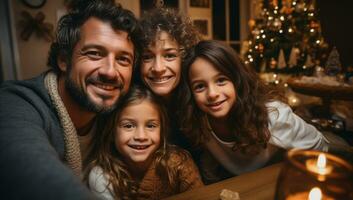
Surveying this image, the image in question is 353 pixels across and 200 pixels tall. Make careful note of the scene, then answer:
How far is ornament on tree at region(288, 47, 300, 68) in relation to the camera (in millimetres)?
4746

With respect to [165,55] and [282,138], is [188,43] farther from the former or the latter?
[282,138]

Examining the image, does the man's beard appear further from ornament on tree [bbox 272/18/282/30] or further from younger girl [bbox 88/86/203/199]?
ornament on tree [bbox 272/18/282/30]

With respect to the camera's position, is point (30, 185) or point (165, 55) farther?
point (165, 55)

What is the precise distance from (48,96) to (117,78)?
295mm

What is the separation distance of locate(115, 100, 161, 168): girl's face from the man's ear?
0.36 meters

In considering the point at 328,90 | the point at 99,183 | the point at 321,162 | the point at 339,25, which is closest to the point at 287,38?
the point at 328,90

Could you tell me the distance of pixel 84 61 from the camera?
53.1 inches

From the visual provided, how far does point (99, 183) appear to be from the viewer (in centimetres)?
131

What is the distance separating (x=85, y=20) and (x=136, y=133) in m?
0.59

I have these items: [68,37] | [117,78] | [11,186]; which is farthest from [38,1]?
[11,186]

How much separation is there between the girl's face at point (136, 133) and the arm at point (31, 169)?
685mm

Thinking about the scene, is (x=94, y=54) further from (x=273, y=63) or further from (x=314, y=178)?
(x=273, y=63)

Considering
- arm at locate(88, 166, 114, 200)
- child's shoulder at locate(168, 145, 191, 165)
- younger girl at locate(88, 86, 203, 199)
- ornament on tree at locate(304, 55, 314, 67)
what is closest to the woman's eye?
younger girl at locate(88, 86, 203, 199)

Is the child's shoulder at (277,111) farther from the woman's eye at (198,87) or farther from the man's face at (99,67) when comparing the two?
the man's face at (99,67)
